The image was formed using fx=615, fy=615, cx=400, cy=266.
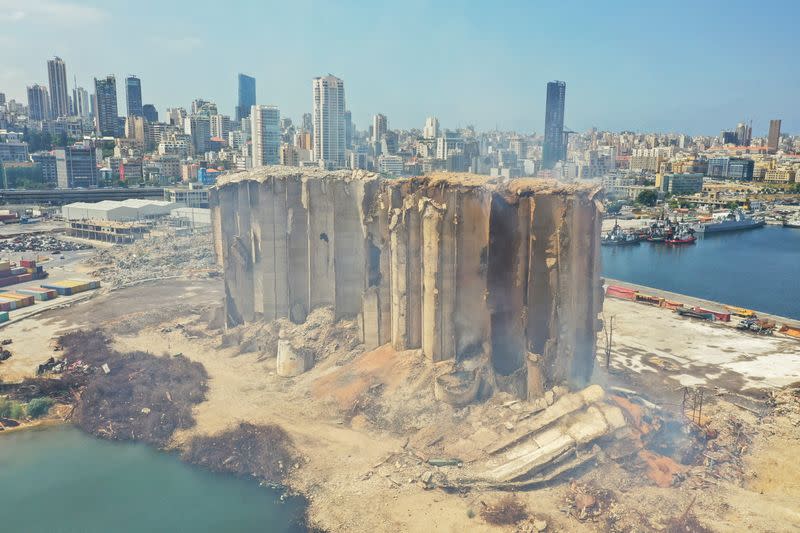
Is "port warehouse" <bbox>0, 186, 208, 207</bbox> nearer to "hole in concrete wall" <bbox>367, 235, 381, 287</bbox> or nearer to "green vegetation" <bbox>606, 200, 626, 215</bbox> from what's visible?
"hole in concrete wall" <bbox>367, 235, 381, 287</bbox>

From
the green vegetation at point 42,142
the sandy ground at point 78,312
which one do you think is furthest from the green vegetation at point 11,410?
the green vegetation at point 42,142

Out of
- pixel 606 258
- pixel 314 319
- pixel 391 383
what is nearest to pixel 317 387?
pixel 391 383

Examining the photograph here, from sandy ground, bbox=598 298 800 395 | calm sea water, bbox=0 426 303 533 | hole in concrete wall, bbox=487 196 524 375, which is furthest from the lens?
sandy ground, bbox=598 298 800 395

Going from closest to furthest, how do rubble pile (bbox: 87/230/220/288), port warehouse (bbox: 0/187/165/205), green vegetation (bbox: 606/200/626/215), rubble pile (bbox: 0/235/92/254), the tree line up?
rubble pile (bbox: 87/230/220/288), rubble pile (bbox: 0/235/92/254), port warehouse (bbox: 0/187/165/205), green vegetation (bbox: 606/200/626/215), the tree

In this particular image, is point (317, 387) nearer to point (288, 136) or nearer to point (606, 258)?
point (606, 258)

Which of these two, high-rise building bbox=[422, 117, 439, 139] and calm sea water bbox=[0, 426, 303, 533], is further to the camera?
high-rise building bbox=[422, 117, 439, 139]

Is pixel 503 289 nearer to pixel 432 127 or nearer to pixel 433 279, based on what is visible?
pixel 433 279

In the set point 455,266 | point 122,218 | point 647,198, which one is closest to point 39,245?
point 122,218

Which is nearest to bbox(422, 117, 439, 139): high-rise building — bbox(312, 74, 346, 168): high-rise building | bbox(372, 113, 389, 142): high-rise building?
bbox(372, 113, 389, 142): high-rise building
